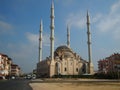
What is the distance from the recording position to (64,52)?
108188 mm

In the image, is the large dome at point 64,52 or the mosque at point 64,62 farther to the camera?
the large dome at point 64,52

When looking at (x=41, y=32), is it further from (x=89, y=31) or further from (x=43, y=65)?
(x=89, y=31)

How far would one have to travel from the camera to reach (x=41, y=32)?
9950 cm

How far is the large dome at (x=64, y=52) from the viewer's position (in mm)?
107069

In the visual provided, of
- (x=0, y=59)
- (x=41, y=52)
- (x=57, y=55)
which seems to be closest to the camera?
(x=0, y=59)

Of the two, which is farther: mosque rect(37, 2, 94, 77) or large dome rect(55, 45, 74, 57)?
large dome rect(55, 45, 74, 57)

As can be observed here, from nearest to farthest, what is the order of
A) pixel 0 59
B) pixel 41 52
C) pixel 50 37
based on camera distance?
pixel 50 37, pixel 0 59, pixel 41 52

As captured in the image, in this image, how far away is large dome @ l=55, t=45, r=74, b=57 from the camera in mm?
→ 107069

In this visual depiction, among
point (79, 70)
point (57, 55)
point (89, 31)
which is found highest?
point (89, 31)

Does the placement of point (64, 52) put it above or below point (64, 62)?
above

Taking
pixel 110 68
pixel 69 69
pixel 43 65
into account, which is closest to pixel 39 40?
pixel 43 65

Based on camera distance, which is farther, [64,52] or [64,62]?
[64,52]

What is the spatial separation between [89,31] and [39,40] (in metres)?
24.8

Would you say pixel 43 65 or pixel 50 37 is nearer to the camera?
pixel 50 37
